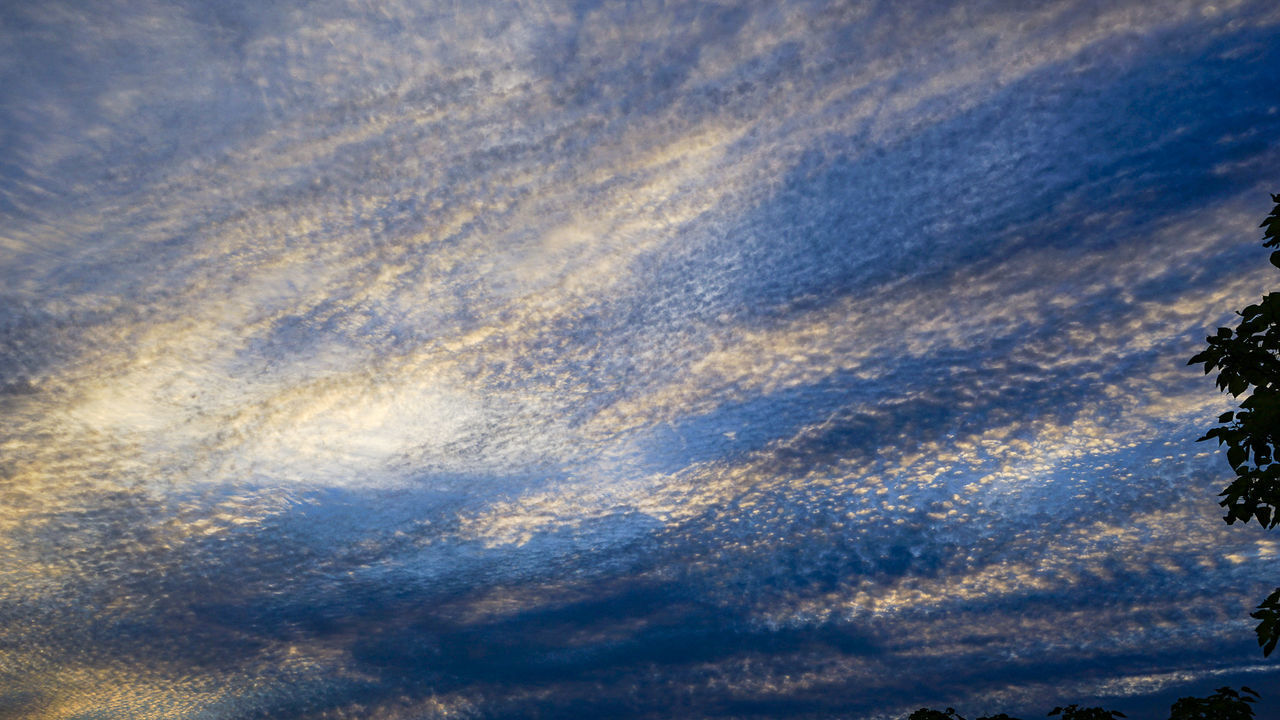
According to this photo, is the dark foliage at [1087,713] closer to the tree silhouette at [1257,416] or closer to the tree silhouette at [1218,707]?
the tree silhouette at [1218,707]

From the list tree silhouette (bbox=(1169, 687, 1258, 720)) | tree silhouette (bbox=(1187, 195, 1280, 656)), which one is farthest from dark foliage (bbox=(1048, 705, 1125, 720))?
tree silhouette (bbox=(1187, 195, 1280, 656))

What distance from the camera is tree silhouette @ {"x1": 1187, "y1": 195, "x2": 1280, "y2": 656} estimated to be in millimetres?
5227

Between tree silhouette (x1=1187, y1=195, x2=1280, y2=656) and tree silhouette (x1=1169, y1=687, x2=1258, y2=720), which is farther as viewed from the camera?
tree silhouette (x1=1169, y1=687, x2=1258, y2=720)

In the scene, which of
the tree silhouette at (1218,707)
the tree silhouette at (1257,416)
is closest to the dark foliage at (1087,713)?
the tree silhouette at (1218,707)

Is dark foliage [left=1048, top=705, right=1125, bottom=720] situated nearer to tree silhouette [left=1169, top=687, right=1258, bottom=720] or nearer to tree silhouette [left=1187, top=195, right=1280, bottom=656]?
tree silhouette [left=1169, top=687, right=1258, bottom=720]

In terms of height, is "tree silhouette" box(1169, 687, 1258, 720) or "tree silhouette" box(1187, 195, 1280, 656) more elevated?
"tree silhouette" box(1187, 195, 1280, 656)

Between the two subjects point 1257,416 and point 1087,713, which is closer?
point 1257,416

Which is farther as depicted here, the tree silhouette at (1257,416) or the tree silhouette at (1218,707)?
the tree silhouette at (1218,707)

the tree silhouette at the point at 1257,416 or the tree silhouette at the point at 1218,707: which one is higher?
the tree silhouette at the point at 1257,416

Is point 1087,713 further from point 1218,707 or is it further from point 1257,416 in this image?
point 1257,416

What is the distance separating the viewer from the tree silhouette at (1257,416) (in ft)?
17.1

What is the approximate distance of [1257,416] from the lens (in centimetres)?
514

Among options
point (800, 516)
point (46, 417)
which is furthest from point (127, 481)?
point (800, 516)

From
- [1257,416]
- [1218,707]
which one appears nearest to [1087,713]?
[1218,707]
